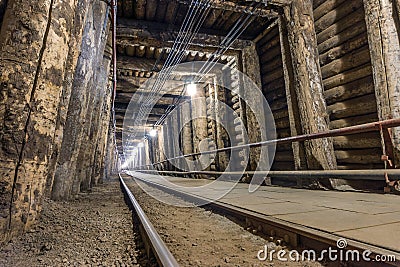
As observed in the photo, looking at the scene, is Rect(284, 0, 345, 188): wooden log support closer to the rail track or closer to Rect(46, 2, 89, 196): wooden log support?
the rail track

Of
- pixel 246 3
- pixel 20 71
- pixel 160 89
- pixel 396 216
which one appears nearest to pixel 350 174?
pixel 396 216

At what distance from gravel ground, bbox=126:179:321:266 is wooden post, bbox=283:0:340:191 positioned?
2.21 meters

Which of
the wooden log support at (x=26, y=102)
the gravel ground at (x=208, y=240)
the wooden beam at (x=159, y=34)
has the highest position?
the wooden beam at (x=159, y=34)

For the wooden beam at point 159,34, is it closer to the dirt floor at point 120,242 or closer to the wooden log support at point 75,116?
the wooden log support at point 75,116

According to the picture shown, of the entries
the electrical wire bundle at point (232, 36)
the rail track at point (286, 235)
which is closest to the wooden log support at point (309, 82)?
the electrical wire bundle at point (232, 36)

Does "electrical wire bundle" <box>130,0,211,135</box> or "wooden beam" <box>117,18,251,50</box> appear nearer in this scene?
"electrical wire bundle" <box>130,0,211,135</box>

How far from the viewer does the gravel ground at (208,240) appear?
5.07 ft

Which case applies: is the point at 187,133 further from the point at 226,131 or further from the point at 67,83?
the point at 67,83

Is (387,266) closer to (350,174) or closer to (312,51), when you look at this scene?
(350,174)

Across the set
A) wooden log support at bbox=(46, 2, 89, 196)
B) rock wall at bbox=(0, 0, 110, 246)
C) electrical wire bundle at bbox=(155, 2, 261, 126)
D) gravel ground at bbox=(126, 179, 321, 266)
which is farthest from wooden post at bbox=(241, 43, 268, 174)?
rock wall at bbox=(0, 0, 110, 246)

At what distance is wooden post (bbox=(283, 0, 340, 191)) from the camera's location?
3.96 meters

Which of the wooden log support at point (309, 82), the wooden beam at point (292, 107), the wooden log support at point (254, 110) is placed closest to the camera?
the wooden log support at point (309, 82)

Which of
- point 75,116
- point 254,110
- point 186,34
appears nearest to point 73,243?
point 75,116

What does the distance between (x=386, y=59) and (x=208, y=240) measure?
3.23 m
